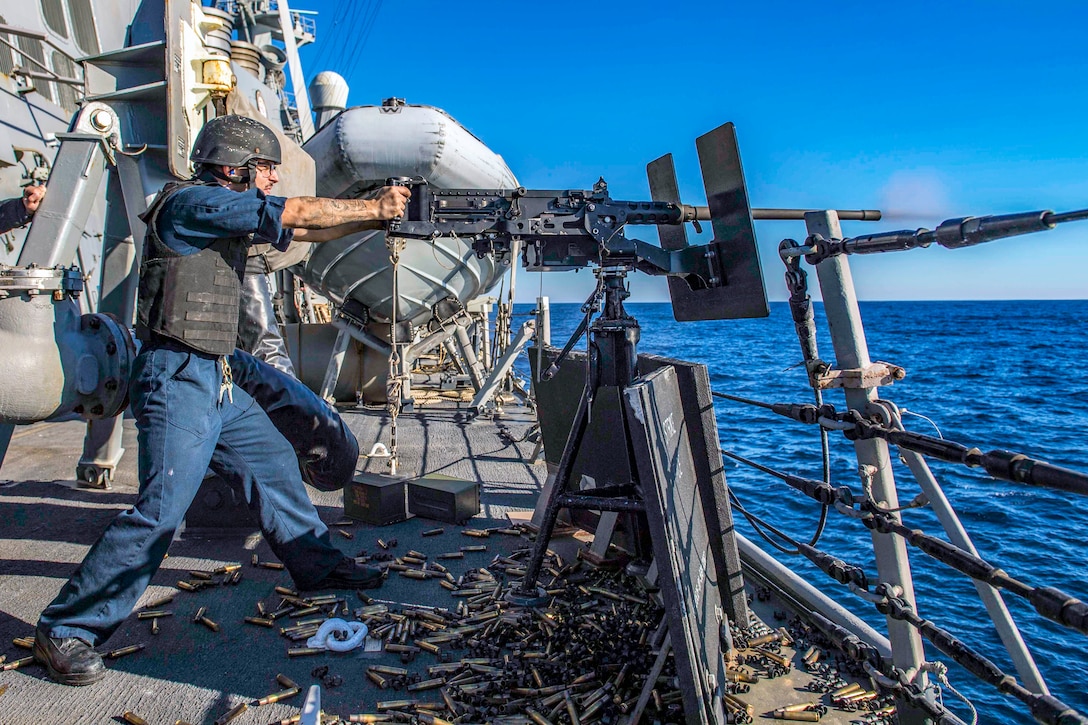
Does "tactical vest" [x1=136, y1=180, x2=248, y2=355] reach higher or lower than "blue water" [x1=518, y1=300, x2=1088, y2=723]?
higher

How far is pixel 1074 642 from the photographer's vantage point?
7.95 m

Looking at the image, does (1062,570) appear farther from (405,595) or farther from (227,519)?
(227,519)

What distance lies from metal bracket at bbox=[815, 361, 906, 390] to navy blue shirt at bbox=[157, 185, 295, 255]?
2456mm

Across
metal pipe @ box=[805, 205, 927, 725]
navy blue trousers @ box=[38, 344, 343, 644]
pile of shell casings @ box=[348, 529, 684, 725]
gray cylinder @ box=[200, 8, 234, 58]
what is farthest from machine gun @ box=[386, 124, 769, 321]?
gray cylinder @ box=[200, 8, 234, 58]

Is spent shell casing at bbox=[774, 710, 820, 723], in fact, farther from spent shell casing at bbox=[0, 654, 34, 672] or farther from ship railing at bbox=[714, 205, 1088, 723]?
spent shell casing at bbox=[0, 654, 34, 672]

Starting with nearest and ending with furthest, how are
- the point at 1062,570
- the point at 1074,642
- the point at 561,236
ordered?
the point at 561,236 → the point at 1074,642 → the point at 1062,570

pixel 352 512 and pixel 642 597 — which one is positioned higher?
pixel 352 512

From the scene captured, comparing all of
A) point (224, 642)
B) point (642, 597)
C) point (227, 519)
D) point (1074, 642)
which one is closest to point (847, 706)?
point (642, 597)

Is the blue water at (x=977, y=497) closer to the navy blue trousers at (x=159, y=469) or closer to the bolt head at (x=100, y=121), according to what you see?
the navy blue trousers at (x=159, y=469)

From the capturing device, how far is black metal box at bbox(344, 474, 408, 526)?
533 centimetres

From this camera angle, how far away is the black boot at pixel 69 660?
10.3 feet

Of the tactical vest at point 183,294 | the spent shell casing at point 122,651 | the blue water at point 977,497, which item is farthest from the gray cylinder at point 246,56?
the spent shell casing at point 122,651

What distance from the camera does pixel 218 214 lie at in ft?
10.7

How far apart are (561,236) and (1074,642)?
798cm
